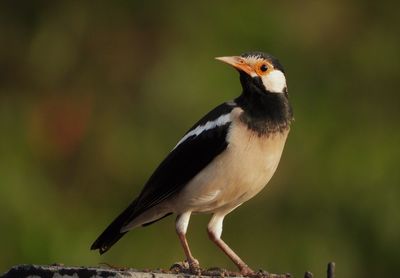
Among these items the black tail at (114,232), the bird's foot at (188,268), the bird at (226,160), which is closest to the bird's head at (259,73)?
the bird at (226,160)

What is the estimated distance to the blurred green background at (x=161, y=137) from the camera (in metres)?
12.4

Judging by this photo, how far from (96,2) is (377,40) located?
3.12m

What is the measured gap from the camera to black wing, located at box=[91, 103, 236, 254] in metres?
7.58

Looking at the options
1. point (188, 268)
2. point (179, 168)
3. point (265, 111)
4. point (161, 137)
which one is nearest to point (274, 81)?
point (265, 111)

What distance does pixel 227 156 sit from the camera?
7.46m

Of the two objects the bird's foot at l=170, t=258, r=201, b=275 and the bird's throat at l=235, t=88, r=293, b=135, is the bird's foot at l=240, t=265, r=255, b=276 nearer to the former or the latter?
the bird's foot at l=170, t=258, r=201, b=275

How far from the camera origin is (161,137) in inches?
495

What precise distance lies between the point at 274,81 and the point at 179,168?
0.75 metres

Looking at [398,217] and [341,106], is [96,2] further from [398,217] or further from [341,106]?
[398,217]

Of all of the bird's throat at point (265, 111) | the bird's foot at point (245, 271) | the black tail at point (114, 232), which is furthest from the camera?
the black tail at point (114, 232)

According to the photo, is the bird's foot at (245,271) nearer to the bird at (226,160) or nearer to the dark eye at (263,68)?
the bird at (226,160)

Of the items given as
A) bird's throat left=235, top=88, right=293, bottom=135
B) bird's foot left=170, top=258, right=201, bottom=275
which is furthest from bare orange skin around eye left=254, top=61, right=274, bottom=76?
bird's foot left=170, top=258, right=201, bottom=275

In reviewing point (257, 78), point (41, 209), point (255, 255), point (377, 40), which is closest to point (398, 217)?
point (255, 255)

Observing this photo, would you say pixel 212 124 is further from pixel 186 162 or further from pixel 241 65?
pixel 241 65
